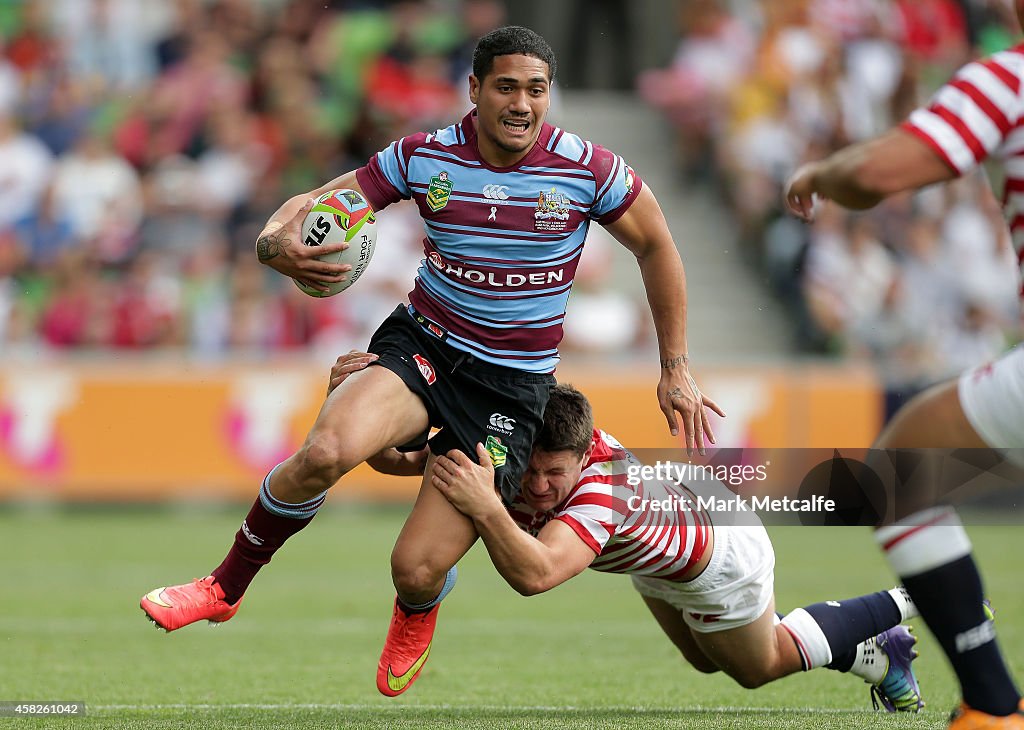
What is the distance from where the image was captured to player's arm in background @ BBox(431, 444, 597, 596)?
5.52m

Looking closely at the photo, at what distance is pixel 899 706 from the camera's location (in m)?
6.44

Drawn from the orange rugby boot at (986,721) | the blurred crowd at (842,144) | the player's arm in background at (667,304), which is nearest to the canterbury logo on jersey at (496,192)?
the player's arm in background at (667,304)

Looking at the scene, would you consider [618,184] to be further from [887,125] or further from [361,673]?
[887,125]

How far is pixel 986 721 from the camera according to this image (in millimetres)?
4613

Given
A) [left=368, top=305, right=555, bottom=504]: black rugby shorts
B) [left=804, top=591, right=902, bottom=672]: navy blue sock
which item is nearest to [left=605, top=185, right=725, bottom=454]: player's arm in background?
[left=368, top=305, right=555, bottom=504]: black rugby shorts

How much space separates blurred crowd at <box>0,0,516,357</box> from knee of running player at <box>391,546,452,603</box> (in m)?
8.58

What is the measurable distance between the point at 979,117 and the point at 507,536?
222 cm

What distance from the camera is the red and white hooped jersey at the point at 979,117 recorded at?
425 cm

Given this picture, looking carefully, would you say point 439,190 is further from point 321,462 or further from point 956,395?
point 956,395

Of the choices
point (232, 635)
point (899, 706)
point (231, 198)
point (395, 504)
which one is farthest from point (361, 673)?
point (231, 198)

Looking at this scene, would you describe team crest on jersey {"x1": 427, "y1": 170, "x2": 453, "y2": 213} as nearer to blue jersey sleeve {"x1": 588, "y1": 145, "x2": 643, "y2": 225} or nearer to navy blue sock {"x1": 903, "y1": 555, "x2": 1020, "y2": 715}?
blue jersey sleeve {"x1": 588, "y1": 145, "x2": 643, "y2": 225}

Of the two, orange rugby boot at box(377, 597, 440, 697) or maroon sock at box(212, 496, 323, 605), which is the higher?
maroon sock at box(212, 496, 323, 605)

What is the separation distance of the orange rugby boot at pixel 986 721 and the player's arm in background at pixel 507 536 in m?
1.47

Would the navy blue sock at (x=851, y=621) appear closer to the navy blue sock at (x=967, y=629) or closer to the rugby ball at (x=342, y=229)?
the navy blue sock at (x=967, y=629)
